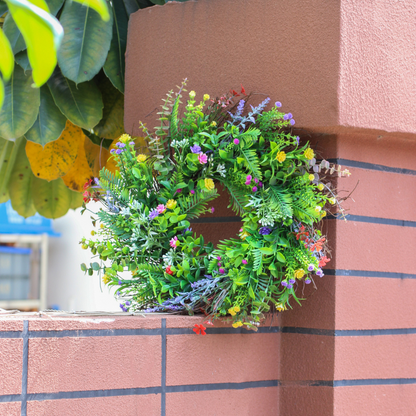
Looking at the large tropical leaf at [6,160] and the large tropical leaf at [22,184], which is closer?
the large tropical leaf at [6,160]

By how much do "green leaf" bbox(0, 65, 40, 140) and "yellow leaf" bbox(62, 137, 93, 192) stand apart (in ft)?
2.32

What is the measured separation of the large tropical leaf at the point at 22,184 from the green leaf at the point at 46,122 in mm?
820

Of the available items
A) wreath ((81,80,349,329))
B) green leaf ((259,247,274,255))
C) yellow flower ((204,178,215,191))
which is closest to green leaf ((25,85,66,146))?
wreath ((81,80,349,329))

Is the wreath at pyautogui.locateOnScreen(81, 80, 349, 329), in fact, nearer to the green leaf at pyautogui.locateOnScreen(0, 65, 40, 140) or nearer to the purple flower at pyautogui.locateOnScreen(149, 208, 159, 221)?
the purple flower at pyautogui.locateOnScreen(149, 208, 159, 221)

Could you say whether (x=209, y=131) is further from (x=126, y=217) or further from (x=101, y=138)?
(x=101, y=138)

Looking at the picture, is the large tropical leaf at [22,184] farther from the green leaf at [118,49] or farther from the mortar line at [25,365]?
the mortar line at [25,365]

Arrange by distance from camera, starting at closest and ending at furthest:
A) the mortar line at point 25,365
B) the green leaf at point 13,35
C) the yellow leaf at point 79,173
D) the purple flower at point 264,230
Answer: the mortar line at point 25,365 < the purple flower at point 264,230 < the green leaf at point 13,35 < the yellow leaf at point 79,173

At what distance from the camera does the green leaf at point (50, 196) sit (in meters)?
3.45

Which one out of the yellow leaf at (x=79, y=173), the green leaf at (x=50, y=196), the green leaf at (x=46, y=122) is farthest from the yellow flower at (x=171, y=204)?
the green leaf at (x=50, y=196)

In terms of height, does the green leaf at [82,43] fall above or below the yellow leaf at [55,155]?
above

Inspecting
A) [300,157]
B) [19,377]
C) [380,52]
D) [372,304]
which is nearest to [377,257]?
[372,304]

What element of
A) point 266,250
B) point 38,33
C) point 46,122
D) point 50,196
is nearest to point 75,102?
point 46,122

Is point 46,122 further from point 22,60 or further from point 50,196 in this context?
point 50,196

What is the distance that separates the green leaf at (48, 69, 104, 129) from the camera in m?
2.51
